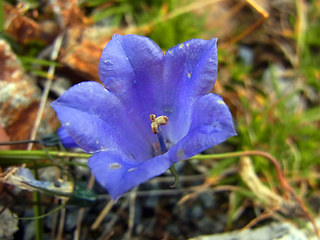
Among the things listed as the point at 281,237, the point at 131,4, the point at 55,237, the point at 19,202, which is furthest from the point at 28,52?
the point at 281,237

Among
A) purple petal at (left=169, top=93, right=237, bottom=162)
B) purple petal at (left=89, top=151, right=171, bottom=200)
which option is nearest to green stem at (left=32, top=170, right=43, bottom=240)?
purple petal at (left=89, top=151, right=171, bottom=200)

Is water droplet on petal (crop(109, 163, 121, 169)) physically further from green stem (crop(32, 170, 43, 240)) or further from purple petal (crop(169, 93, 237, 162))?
green stem (crop(32, 170, 43, 240))

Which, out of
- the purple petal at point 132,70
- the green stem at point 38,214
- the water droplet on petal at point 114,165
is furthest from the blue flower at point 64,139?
the water droplet on petal at point 114,165

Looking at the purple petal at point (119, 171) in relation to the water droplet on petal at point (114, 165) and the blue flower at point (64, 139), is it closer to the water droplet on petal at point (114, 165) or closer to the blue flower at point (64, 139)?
the water droplet on petal at point (114, 165)

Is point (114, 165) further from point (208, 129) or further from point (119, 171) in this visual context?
point (208, 129)

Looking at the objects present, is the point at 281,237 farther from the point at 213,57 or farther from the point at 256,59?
the point at 256,59

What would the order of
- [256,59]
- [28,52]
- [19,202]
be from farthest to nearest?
[256,59]
[28,52]
[19,202]

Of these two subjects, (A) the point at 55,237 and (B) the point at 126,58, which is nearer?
(B) the point at 126,58
